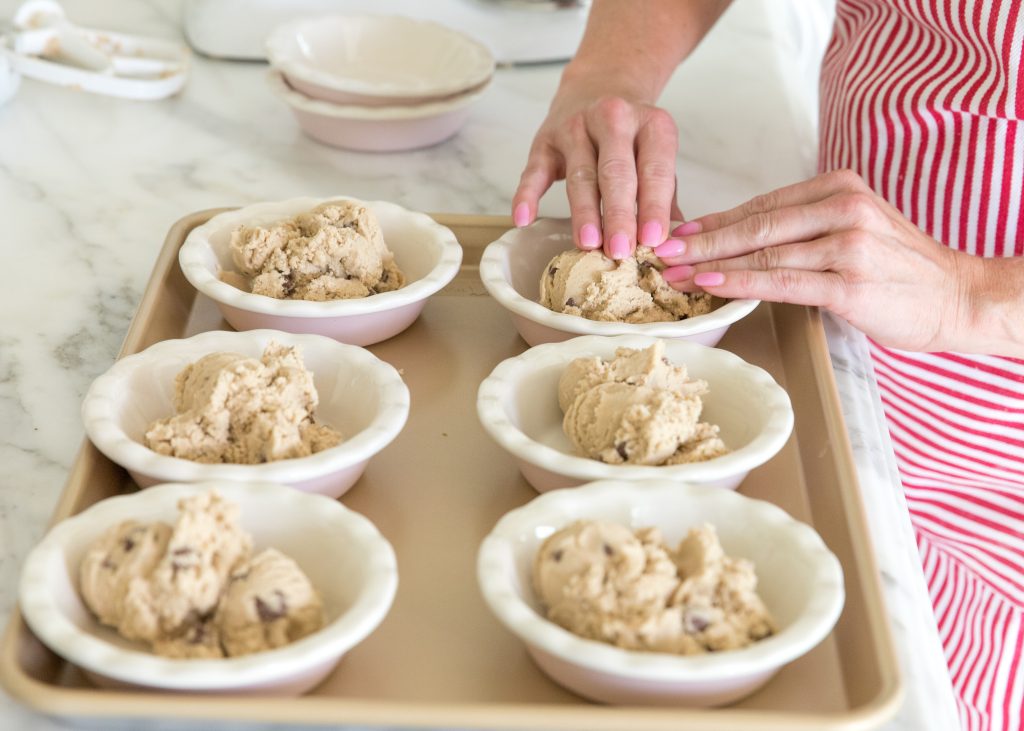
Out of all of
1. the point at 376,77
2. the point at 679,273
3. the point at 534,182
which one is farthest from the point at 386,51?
the point at 679,273

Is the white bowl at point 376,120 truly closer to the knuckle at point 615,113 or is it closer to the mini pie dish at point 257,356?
the knuckle at point 615,113

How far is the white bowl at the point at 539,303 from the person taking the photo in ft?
3.60

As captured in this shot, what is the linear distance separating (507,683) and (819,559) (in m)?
0.23

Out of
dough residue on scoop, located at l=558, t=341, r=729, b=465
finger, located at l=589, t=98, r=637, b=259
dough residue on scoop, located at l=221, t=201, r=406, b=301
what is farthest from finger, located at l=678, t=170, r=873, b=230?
dough residue on scoop, located at l=221, t=201, r=406, b=301

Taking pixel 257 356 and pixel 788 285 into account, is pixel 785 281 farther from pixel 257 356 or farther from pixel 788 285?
pixel 257 356

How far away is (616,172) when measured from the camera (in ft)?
3.92

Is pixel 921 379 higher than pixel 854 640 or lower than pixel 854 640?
lower

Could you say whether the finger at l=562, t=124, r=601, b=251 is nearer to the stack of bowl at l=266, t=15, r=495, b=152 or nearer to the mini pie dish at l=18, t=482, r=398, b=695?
the stack of bowl at l=266, t=15, r=495, b=152

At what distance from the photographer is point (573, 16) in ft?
5.95

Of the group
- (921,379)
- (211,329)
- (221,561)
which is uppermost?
(221,561)

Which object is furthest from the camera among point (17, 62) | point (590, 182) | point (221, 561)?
point (17, 62)

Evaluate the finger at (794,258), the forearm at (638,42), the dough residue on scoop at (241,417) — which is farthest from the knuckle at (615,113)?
the dough residue on scoop at (241,417)

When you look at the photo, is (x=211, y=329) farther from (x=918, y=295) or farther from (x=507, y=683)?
(x=918, y=295)

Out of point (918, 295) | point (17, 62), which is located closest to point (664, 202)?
point (918, 295)
